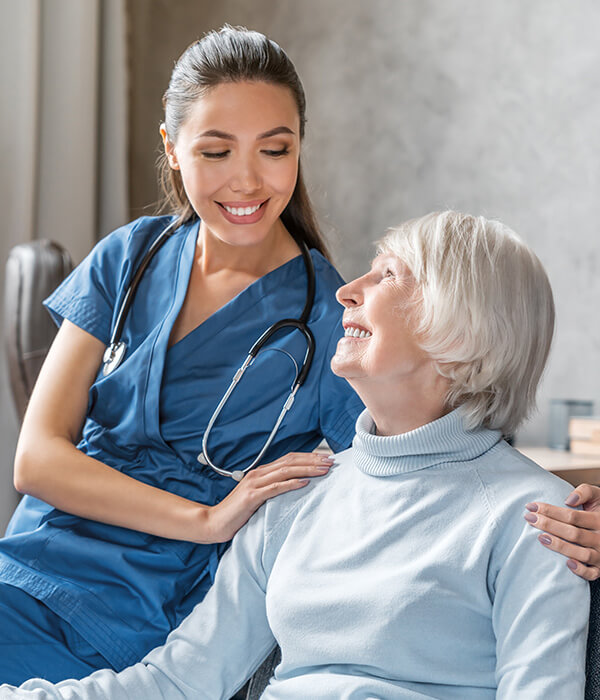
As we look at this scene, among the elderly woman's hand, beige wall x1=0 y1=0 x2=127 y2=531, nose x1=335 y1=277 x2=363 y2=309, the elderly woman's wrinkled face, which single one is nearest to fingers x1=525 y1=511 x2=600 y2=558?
the elderly woman's hand

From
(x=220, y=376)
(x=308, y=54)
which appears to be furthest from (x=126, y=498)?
(x=308, y=54)

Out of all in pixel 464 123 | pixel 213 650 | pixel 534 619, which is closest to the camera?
pixel 534 619

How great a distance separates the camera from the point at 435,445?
3.65 feet

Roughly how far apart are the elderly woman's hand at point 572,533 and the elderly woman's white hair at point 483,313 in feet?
0.56

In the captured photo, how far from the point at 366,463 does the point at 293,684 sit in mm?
294

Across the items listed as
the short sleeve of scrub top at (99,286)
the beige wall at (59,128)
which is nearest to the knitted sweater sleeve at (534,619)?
the short sleeve of scrub top at (99,286)

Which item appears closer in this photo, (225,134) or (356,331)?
(356,331)

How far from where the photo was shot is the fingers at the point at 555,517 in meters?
0.97

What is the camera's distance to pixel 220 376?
1411 millimetres

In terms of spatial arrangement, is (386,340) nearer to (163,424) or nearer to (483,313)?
(483,313)

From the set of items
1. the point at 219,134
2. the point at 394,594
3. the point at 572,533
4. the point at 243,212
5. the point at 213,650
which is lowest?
the point at 213,650

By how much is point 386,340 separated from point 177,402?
0.41m

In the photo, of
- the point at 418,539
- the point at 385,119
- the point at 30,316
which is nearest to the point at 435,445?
the point at 418,539

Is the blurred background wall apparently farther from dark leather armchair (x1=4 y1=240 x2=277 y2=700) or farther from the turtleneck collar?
the turtleneck collar
